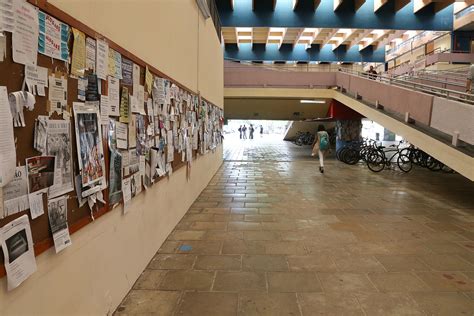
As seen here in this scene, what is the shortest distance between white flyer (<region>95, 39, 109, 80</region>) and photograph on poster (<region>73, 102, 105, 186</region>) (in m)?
0.27

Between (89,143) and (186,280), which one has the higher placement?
(89,143)

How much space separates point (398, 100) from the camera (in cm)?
865

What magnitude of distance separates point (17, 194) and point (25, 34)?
2.34 feet

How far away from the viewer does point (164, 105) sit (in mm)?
3877

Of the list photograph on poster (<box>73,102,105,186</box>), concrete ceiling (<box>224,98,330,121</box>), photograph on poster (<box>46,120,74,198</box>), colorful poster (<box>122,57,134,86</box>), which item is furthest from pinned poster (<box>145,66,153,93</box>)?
concrete ceiling (<box>224,98,330,121</box>)

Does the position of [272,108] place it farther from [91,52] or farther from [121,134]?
[91,52]

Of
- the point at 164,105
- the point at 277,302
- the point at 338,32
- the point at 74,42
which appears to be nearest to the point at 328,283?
the point at 277,302

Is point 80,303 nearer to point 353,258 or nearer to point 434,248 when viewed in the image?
point 353,258

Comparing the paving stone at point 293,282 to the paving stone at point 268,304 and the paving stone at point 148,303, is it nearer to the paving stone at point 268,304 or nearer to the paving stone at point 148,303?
the paving stone at point 268,304

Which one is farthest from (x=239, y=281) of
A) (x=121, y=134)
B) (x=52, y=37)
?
(x=52, y=37)

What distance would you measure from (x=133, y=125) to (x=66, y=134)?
1.03 m

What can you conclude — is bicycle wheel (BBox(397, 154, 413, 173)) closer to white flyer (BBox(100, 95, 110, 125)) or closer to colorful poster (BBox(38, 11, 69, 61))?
white flyer (BBox(100, 95, 110, 125))

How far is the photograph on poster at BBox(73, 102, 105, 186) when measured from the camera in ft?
6.70

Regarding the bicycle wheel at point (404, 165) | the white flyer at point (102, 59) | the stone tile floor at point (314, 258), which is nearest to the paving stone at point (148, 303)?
the stone tile floor at point (314, 258)
